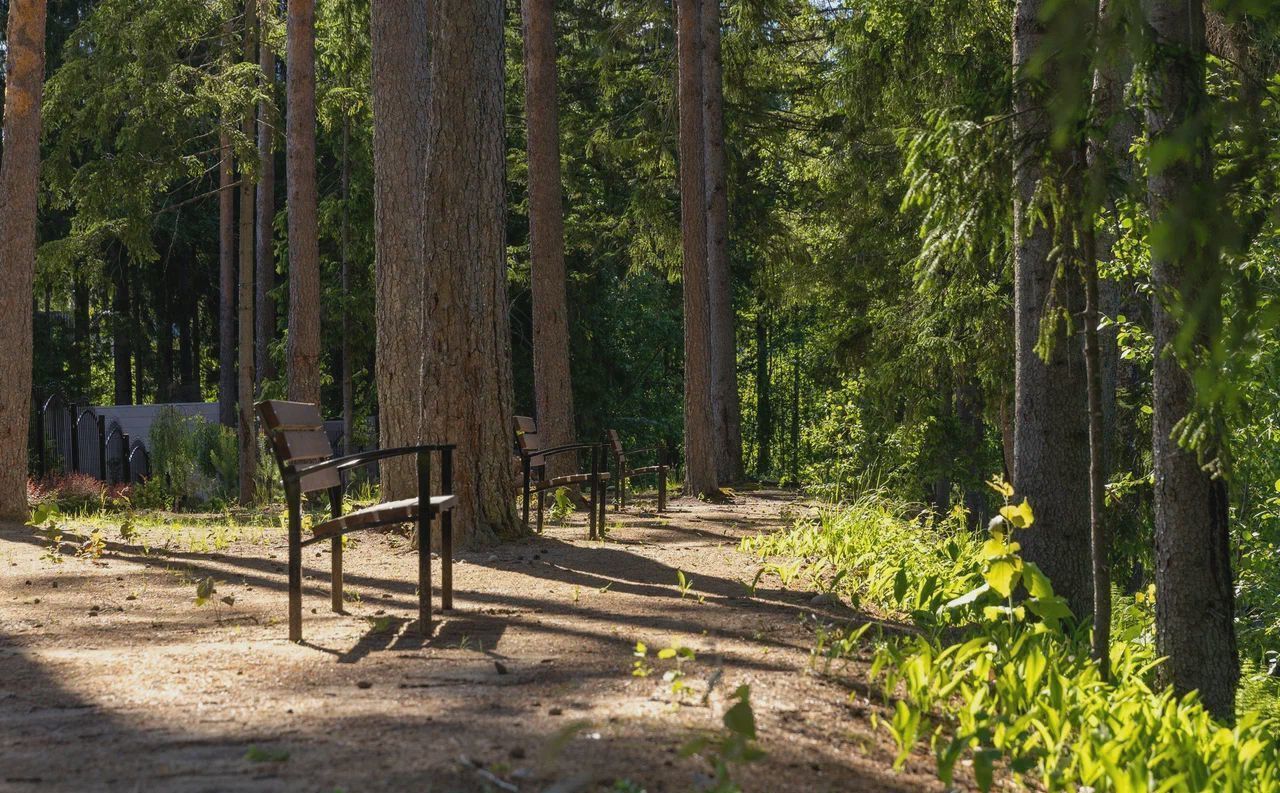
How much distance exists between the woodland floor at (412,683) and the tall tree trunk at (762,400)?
28684mm

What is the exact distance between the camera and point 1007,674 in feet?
14.8

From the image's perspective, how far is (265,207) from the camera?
74.9 feet

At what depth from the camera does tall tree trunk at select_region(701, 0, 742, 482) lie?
62.6ft

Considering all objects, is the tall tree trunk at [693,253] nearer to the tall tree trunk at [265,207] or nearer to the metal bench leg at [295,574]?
the tall tree trunk at [265,207]

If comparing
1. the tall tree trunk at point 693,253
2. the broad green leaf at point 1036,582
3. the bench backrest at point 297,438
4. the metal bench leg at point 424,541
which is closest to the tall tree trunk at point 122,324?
the tall tree trunk at point 693,253

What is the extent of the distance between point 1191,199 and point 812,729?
1.88 meters

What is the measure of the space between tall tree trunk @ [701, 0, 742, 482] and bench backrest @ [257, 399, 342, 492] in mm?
12639

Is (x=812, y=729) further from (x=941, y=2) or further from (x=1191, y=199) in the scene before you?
(x=941, y=2)

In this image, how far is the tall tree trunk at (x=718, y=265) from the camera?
1908 centimetres

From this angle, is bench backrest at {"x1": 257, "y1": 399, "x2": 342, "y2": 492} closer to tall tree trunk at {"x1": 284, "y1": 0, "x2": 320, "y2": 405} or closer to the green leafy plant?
the green leafy plant

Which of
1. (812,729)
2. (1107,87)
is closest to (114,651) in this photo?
(812,729)

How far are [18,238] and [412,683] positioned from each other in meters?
9.56

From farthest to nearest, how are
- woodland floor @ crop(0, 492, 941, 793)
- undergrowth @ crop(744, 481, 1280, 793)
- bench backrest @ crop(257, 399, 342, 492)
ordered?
bench backrest @ crop(257, 399, 342, 492) < undergrowth @ crop(744, 481, 1280, 793) < woodland floor @ crop(0, 492, 941, 793)

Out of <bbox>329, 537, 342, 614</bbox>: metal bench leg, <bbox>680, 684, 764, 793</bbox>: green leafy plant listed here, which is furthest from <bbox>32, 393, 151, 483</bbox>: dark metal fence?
<bbox>680, 684, 764, 793</bbox>: green leafy plant
